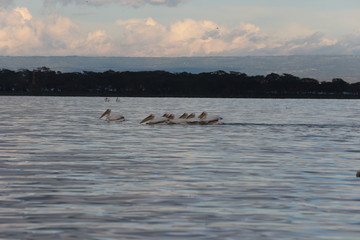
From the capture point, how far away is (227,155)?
2580cm

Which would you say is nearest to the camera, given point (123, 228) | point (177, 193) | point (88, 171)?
point (123, 228)

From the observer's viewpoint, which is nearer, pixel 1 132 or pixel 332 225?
→ pixel 332 225

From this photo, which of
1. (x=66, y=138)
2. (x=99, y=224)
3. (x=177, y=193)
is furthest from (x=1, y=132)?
(x=99, y=224)

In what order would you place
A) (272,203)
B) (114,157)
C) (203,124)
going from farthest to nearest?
(203,124)
(114,157)
(272,203)

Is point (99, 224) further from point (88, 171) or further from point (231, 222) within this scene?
point (88, 171)

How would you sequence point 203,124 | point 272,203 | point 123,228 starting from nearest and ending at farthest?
point 123,228 < point 272,203 < point 203,124

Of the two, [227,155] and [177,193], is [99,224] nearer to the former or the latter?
[177,193]

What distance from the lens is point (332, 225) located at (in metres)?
12.6

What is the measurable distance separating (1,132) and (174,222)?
87.6 ft

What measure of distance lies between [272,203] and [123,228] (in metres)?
3.75

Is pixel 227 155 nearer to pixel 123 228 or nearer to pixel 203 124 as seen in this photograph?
pixel 123 228

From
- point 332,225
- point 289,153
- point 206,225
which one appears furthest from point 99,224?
point 289,153

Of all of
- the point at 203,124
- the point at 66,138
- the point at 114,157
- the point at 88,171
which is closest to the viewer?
the point at 88,171

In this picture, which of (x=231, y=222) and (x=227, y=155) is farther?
(x=227, y=155)
